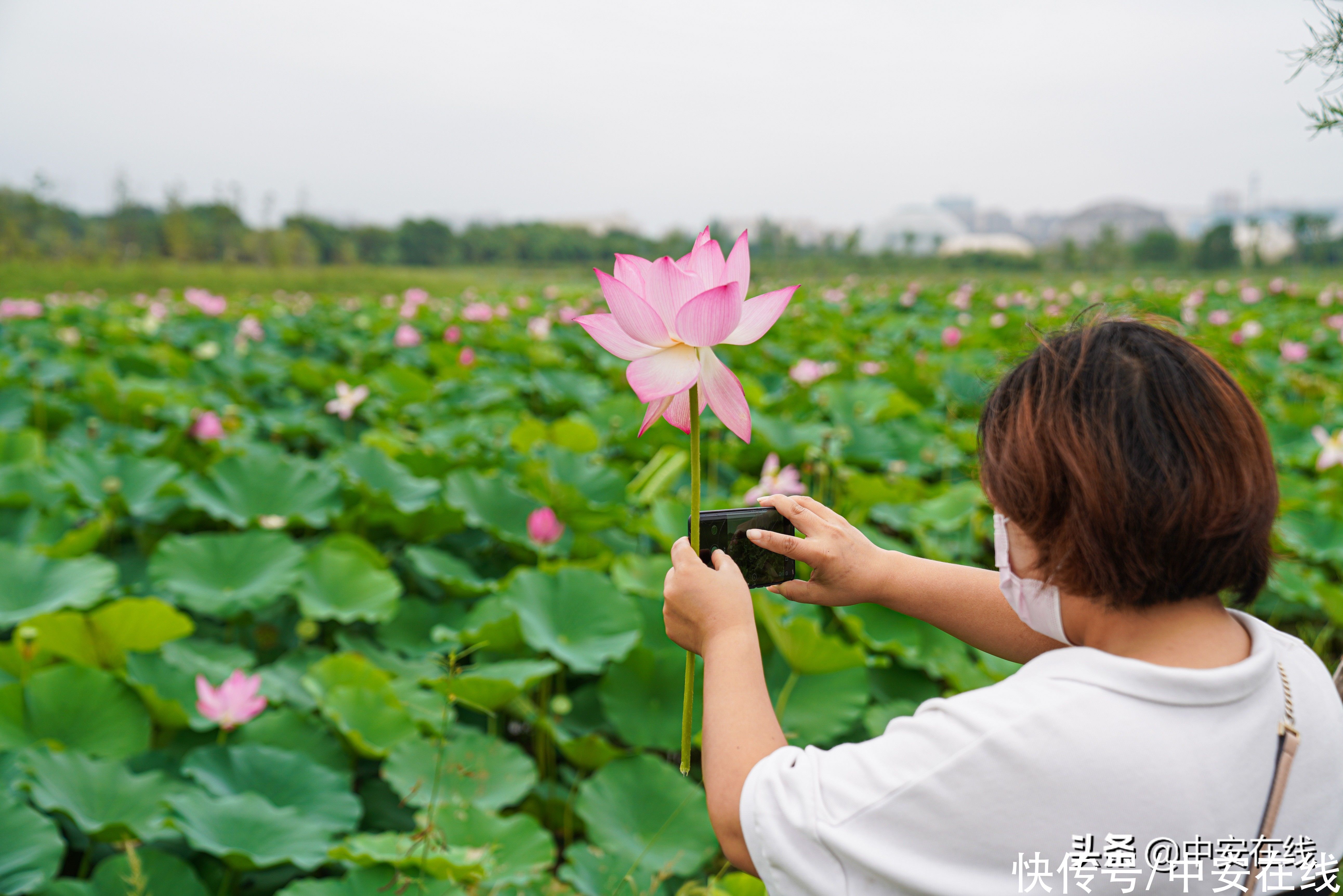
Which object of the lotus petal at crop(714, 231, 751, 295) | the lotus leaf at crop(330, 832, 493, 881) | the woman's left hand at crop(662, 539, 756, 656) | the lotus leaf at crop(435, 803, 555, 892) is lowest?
the lotus leaf at crop(435, 803, 555, 892)

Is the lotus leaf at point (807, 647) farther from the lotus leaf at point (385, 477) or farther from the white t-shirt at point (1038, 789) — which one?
the lotus leaf at point (385, 477)

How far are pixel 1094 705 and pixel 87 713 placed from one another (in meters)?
1.64

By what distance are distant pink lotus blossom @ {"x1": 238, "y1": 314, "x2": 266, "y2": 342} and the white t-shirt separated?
4764mm

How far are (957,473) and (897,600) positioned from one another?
8.18ft

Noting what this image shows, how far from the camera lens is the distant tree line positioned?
17.4 metres

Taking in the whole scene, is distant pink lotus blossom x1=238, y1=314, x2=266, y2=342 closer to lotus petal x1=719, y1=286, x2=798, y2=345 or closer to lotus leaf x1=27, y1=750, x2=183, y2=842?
lotus leaf x1=27, y1=750, x2=183, y2=842

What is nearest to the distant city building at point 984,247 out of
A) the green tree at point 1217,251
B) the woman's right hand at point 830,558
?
the green tree at point 1217,251

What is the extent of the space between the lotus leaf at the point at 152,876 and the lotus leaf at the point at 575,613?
656 millimetres

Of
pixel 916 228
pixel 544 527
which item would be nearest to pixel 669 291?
pixel 544 527

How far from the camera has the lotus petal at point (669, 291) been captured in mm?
575

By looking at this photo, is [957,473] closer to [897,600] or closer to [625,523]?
[625,523]

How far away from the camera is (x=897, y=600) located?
0.80 metres

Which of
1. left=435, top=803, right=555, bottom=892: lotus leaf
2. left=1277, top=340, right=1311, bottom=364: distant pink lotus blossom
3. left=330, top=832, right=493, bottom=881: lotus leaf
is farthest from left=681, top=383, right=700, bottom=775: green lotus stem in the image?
left=1277, top=340, right=1311, bottom=364: distant pink lotus blossom

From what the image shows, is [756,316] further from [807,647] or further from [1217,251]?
[1217,251]
